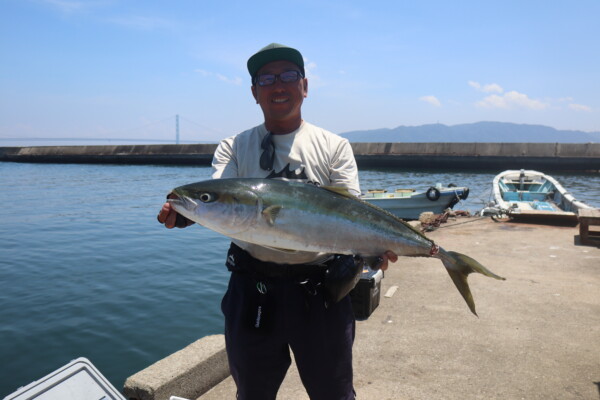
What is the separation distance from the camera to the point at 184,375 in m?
4.11

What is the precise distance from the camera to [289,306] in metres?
2.60

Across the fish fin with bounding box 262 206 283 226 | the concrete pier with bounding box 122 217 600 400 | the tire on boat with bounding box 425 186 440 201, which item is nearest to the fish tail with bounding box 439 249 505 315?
the fish fin with bounding box 262 206 283 226

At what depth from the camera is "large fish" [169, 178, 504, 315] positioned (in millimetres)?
2305

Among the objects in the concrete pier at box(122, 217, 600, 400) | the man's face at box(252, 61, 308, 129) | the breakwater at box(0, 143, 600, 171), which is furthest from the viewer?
the breakwater at box(0, 143, 600, 171)

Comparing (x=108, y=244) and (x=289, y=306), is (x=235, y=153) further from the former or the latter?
(x=108, y=244)

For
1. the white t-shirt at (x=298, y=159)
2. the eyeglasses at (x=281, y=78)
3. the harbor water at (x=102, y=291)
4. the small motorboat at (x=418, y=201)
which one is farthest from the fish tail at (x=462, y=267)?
the small motorboat at (x=418, y=201)

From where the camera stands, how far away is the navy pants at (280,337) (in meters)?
2.57

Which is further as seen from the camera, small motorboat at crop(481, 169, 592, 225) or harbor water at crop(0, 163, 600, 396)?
small motorboat at crop(481, 169, 592, 225)

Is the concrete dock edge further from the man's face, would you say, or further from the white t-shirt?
the man's face

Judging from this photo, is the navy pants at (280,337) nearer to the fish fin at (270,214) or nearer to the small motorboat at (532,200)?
the fish fin at (270,214)

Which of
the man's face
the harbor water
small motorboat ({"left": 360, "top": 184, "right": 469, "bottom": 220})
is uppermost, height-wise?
the man's face

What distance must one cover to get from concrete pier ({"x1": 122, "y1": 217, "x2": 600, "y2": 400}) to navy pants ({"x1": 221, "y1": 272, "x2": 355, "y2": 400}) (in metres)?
1.71

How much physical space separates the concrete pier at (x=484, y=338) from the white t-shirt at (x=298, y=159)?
240 centimetres

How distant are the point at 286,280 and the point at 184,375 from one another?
2.16 m
